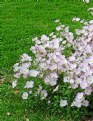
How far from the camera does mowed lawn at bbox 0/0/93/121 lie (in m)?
5.74

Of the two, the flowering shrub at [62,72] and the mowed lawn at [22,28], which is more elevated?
the flowering shrub at [62,72]

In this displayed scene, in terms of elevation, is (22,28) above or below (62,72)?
below

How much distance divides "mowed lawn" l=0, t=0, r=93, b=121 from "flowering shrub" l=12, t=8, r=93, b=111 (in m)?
0.26

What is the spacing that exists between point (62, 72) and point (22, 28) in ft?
11.8

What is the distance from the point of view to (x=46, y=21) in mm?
9156

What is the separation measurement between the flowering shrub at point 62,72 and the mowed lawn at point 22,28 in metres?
0.26

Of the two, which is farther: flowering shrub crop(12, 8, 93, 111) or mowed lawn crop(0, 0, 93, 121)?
mowed lawn crop(0, 0, 93, 121)

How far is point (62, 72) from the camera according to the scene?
17.6 ft

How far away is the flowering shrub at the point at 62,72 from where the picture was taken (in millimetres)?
5180

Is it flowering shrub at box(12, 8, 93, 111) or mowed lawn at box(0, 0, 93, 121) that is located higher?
flowering shrub at box(12, 8, 93, 111)

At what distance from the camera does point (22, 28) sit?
885cm

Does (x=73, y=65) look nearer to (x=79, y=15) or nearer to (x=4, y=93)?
(x=4, y=93)

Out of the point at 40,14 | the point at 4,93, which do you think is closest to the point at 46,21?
the point at 40,14

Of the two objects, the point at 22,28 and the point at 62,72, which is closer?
the point at 62,72
